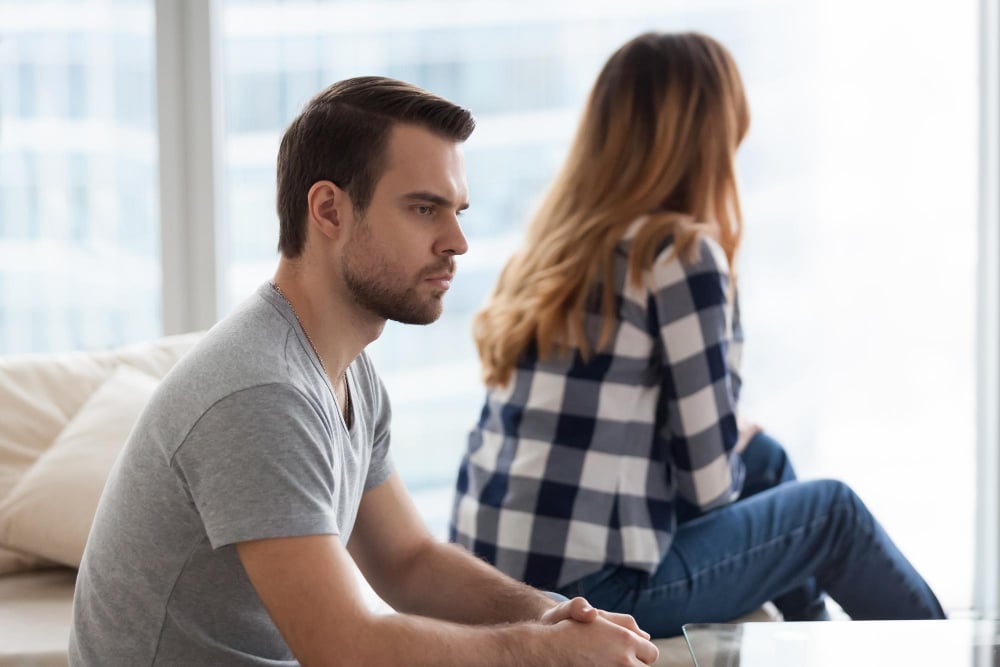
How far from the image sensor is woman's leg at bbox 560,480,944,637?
1707 mm

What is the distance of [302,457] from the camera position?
A: 1046 millimetres

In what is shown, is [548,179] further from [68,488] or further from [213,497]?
[213,497]

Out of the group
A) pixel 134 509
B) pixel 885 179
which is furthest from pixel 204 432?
pixel 885 179

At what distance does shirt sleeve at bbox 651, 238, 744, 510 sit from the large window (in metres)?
1.57

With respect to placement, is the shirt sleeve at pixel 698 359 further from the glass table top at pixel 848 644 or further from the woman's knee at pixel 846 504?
the glass table top at pixel 848 644

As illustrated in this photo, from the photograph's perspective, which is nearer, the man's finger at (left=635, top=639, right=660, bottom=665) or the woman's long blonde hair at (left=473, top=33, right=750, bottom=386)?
the man's finger at (left=635, top=639, right=660, bottom=665)

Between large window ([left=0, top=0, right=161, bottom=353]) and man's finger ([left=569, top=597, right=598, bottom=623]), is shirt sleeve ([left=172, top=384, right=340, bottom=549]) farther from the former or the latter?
large window ([left=0, top=0, right=161, bottom=353])

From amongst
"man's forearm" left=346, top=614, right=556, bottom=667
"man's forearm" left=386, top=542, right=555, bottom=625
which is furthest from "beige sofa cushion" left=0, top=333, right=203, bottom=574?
"man's forearm" left=346, top=614, right=556, bottom=667

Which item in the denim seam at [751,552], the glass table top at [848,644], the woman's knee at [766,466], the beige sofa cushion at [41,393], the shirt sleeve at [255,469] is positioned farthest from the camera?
the woman's knee at [766,466]

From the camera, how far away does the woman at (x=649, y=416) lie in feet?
5.63

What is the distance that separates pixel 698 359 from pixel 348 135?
Result: 2.52ft

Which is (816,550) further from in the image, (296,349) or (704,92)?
(296,349)

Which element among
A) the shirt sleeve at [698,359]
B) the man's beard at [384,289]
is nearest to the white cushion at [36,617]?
the man's beard at [384,289]

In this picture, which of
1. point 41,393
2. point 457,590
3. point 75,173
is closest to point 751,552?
point 457,590
